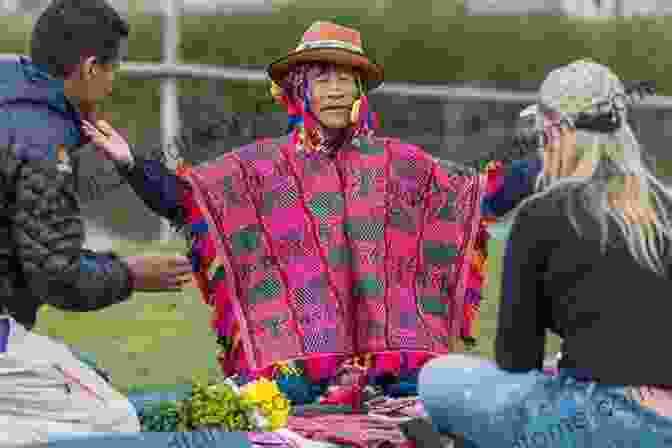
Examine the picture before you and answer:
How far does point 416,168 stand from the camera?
254 inches

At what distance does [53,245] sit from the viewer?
445 centimetres

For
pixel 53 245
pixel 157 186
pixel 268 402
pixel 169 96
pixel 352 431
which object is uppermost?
pixel 53 245

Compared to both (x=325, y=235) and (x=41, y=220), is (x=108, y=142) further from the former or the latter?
(x=41, y=220)

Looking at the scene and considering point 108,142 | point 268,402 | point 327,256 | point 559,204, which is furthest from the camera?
point 327,256

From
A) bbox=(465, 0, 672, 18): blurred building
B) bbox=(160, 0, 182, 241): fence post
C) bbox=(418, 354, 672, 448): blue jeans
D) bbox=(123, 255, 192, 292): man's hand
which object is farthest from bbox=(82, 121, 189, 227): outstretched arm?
bbox=(465, 0, 672, 18): blurred building

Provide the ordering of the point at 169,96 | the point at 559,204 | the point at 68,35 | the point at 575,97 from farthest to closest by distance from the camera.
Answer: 1. the point at 169,96
2. the point at 68,35
3. the point at 575,97
4. the point at 559,204

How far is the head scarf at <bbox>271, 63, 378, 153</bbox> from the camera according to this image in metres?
6.27

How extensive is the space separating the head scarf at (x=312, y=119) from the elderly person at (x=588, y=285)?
1.75 m

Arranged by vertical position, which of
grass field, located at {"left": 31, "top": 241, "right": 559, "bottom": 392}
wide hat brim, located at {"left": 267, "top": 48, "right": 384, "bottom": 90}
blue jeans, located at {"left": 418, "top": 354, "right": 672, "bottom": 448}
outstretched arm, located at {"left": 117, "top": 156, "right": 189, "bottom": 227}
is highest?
wide hat brim, located at {"left": 267, "top": 48, "right": 384, "bottom": 90}

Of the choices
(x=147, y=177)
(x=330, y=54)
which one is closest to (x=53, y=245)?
(x=147, y=177)

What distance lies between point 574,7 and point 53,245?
1338 centimetres

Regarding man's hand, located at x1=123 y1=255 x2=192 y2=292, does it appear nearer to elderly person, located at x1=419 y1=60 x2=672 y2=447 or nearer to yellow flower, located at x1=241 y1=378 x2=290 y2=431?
yellow flower, located at x1=241 y1=378 x2=290 y2=431

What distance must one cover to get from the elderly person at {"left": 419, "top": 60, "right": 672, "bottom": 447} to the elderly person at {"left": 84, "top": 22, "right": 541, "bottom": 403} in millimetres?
1542

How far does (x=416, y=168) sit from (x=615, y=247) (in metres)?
2.12
